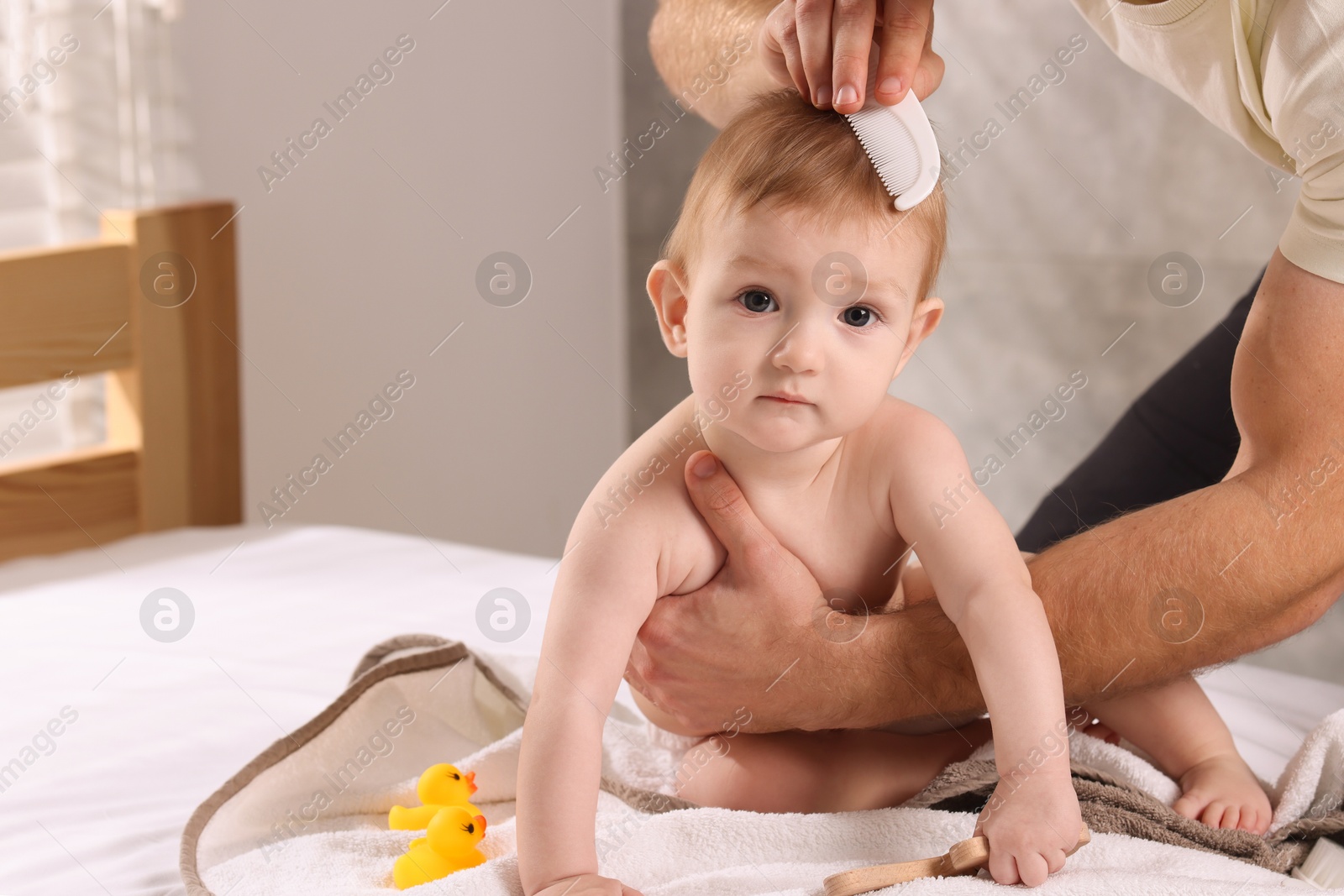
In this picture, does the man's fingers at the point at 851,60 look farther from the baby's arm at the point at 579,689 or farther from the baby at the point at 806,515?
the baby's arm at the point at 579,689

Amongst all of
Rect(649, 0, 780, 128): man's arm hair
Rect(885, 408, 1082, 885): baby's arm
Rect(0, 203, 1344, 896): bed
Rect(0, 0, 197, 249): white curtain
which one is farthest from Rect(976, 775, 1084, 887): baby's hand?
Rect(0, 0, 197, 249): white curtain

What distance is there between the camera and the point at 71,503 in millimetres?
1771

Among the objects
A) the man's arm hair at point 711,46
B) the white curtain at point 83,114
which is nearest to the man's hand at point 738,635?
the man's arm hair at point 711,46

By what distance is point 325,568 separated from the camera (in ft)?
5.23

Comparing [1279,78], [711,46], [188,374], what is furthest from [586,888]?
[188,374]

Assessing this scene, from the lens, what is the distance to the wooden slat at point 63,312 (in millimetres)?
1681

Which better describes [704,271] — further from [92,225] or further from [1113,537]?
[92,225]

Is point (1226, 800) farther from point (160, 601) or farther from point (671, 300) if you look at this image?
point (160, 601)

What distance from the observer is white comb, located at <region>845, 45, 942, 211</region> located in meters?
0.71

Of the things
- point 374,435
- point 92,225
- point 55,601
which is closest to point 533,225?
point 374,435

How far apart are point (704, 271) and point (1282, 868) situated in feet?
1.84

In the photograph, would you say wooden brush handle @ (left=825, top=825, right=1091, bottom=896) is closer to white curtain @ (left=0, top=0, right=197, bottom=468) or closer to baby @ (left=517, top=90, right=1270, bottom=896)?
baby @ (left=517, top=90, right=1270, bottom=896)

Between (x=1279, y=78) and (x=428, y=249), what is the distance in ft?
6.05

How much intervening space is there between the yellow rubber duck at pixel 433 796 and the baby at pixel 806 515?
6.6 inches
